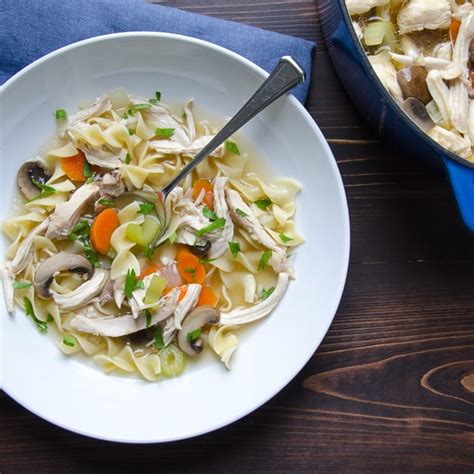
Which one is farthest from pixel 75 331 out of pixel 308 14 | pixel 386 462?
pixel 308 14

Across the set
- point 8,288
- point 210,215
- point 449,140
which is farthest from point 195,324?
point 449,140

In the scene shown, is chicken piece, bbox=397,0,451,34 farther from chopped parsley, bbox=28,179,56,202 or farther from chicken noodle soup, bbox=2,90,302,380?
chopped parsley, bbox=28,179,56,202

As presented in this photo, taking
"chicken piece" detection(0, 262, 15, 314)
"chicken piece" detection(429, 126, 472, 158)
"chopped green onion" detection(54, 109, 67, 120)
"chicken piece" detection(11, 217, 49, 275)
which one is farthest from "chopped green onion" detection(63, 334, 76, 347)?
"chicken piece" detection(429, 126, 472, 158)

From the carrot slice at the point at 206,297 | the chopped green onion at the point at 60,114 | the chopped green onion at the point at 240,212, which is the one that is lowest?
the carrot slice at the point at 206,297

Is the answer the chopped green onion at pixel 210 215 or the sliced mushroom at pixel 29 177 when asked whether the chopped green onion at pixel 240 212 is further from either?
the sliced mushroom at pixel 29 177

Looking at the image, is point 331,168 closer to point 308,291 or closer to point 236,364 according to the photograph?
point 308,291

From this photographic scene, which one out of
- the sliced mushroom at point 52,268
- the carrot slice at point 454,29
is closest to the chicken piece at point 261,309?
the sliced mushroom at point 52,268
